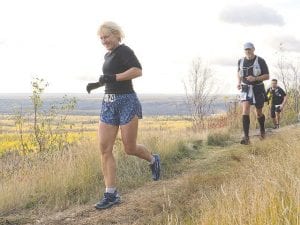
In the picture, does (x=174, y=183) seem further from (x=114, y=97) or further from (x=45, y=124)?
(x=45, y=124)

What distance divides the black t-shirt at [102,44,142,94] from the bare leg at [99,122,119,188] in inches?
15.4

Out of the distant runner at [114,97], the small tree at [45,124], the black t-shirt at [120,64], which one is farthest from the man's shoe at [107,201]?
the small tree at [45,124]

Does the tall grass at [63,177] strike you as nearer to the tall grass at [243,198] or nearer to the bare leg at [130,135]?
the bare leg at [130,135]

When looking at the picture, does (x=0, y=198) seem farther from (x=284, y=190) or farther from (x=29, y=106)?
(x=29, y=106)

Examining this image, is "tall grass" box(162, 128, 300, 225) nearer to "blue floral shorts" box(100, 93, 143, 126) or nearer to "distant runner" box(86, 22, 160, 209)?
"distant runner" box(86, 22, 160, 209)

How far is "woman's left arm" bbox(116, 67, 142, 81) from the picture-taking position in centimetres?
562

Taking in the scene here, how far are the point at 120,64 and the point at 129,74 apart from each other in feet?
0.56

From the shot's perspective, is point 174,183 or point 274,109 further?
point 274,109

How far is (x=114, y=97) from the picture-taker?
5793mm

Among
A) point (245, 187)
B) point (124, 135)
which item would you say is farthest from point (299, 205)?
point (124, 135)

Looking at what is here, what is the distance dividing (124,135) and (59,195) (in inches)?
51.6

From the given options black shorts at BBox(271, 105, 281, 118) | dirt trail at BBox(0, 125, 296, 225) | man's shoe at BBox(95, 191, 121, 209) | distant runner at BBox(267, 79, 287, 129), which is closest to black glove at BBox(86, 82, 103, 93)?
man's shoe at BBox(95, 191, 121, 209)

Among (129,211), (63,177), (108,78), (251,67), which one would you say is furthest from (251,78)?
(129,211)

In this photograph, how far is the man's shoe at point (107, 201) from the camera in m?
5.78
